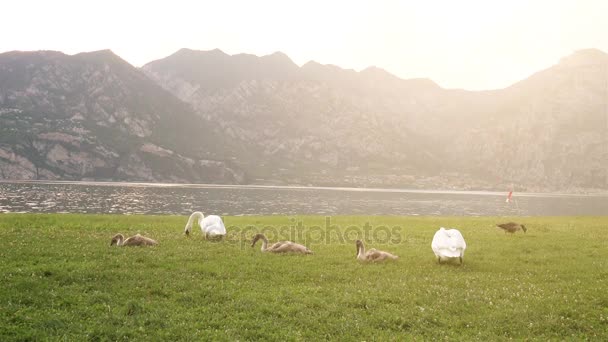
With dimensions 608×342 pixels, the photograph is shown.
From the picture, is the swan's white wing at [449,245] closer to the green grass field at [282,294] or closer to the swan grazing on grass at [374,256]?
the green grass field at [282,294]

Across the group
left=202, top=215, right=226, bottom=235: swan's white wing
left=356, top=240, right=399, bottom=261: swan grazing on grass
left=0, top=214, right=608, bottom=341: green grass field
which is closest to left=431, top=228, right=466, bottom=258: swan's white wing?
left=0, top=214, right=608, bottom=341: green grass field

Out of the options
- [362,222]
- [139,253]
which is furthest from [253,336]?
[362,222]

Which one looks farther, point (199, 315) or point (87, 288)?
point (87, 288)

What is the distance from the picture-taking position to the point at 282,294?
15.0 m

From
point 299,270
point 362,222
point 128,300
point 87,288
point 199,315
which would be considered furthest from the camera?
point 362,222

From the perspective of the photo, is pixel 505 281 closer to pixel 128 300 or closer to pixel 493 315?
pixel 493 315

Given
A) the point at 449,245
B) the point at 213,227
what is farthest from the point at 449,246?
the point at 213,227

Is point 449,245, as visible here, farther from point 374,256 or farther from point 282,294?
point 282,294

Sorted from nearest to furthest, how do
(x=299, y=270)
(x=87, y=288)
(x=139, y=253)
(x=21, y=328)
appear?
(x=21, y=328)
(x=87, y=288)
(x=299, y=270)
(x=139, y=253)

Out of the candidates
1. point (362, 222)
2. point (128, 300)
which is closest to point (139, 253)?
point (128, 300)

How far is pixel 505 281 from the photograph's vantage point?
1798 cm

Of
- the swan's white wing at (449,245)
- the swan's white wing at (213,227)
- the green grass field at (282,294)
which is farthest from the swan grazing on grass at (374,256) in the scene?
the swan's white wing at (213,227)

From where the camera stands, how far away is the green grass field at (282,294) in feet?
39.3

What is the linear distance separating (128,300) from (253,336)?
504cm
